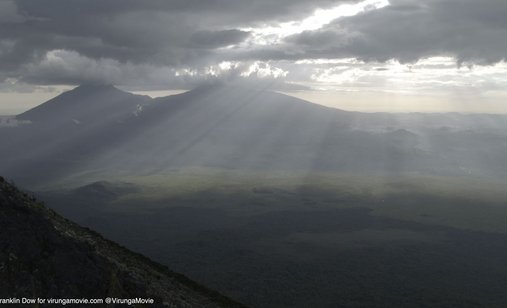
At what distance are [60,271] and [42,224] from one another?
18.9 ft

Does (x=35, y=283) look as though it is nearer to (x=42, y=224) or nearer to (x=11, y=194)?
(x=42, y=224)

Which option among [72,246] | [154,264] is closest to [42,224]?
[72,246]

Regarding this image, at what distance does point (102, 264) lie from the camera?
37125mm

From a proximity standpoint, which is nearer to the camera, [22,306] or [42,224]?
[22,306]

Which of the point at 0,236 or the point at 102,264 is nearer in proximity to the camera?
the point at 0,236

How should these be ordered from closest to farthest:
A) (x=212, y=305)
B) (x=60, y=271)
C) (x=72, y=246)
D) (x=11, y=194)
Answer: (x=60, y=271) < (x=72, y=246) < (x=11, y=194) < (x=212, y=305)

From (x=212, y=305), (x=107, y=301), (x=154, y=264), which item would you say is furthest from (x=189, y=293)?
(x=107, y=301)

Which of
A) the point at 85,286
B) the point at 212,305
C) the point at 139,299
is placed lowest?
the point at 212,305

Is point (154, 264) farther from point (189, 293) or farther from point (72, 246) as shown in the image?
point (72, 246)

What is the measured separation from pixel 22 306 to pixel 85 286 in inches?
202

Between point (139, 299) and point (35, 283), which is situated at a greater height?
point (35, 283)

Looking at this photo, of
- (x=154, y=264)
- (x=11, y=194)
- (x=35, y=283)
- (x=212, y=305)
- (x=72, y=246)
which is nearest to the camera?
(x=35, y=283)

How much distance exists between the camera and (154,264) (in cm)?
6238

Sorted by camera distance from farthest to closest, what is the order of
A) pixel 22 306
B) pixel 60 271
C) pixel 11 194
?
pixel 11 194 < pixel 60 271 < pixel 22 306
